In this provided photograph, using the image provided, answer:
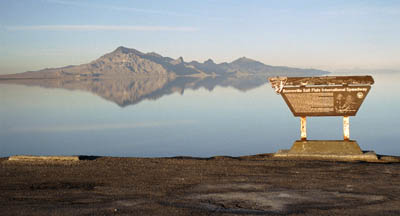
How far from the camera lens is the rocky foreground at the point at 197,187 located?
7059 mm

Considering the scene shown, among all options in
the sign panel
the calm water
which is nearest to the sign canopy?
the sign panel

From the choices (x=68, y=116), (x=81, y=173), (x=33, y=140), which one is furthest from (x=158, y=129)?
(x=81, y=173)

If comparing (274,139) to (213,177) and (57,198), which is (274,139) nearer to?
(213,177)

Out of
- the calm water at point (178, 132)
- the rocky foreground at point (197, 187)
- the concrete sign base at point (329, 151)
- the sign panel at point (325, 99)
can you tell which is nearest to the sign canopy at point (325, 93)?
the sign panel at point (325, 99)

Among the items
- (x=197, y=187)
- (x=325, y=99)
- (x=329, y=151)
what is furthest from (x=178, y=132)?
(x=197, y=187)

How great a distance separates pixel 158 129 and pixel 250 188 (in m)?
26.2

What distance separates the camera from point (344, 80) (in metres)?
13.8

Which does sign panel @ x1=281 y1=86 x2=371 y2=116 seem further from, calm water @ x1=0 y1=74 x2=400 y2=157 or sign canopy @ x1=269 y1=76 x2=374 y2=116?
calm water @ x1=0 y1=74 x2=400 y2=157

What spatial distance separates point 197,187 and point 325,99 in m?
6.49

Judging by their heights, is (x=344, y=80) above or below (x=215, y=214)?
above

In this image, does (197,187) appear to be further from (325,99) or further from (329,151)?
(325,99)

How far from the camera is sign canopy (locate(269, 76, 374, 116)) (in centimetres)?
1380

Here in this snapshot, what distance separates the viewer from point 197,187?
864 cm

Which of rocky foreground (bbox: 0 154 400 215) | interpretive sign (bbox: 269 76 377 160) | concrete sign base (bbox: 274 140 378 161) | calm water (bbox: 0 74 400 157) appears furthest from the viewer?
calm water (bbox: 0 74 400 157)
